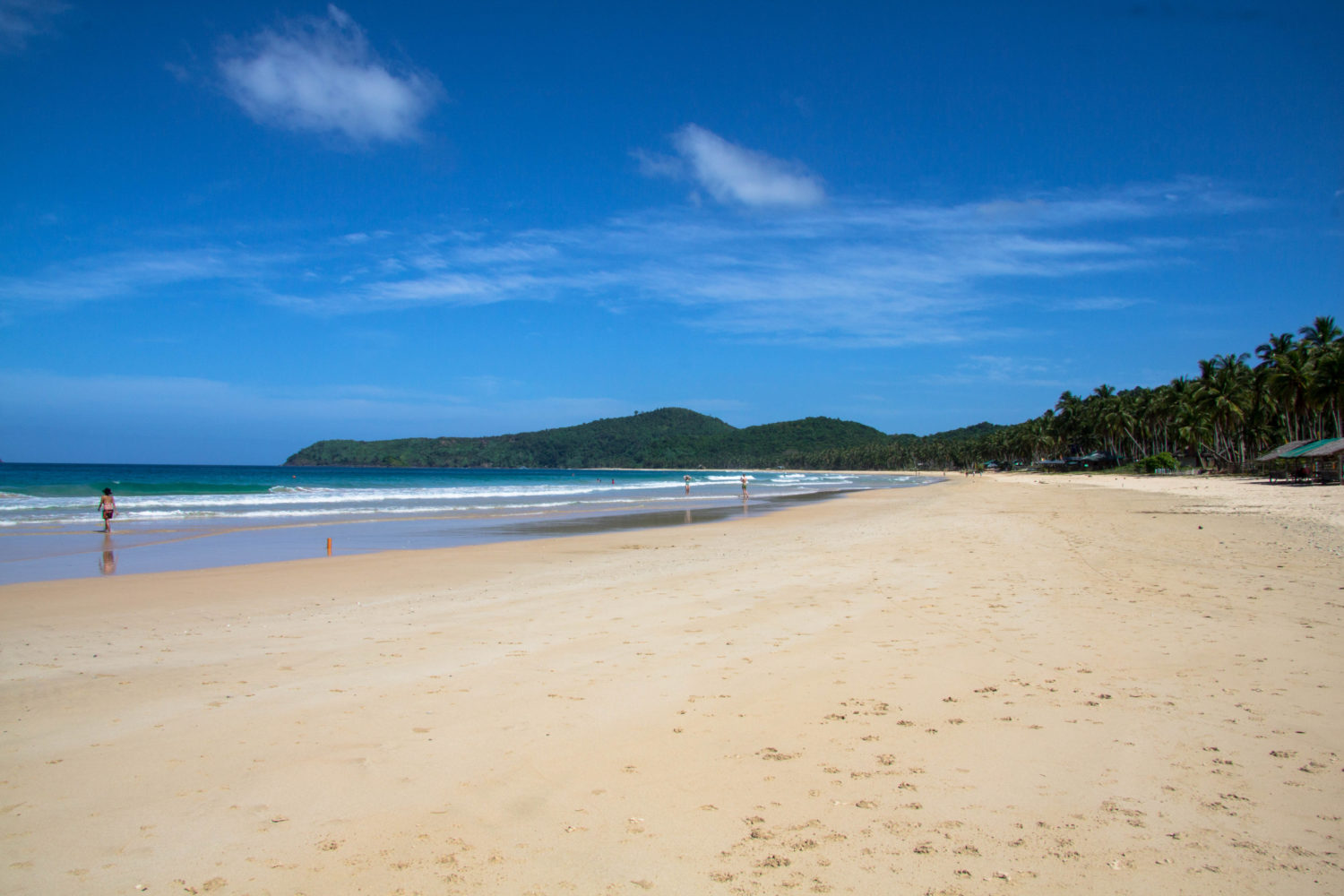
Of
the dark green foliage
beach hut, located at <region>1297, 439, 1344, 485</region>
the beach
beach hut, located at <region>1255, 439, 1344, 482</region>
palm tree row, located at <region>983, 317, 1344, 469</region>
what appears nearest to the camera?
the beach

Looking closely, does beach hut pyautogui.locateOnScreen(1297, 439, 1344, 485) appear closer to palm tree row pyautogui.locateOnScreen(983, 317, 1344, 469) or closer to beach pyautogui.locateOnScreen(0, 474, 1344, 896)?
palm tree row pyautogui.locateOnScreen(983, 317, 1344, 469)

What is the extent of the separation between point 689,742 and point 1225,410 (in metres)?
71.9

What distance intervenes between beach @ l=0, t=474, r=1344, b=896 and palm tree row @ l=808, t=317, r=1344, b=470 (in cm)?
5182

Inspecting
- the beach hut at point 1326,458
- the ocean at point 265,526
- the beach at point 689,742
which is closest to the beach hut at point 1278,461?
the beach hut at point 1326,458

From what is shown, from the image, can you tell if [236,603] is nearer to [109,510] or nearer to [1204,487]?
[109,510]

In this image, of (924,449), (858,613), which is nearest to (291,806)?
(858,613)

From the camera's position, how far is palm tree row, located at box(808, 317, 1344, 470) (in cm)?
5038

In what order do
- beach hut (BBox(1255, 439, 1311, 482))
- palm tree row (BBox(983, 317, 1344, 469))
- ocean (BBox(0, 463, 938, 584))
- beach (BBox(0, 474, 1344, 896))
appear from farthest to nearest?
1. palm tree row (BBox(983, 317, 1344, 469))
2. beach hut (BBox(1255, 439, 1311, 482))
3. ocean (BBox(0, 463, 938, 584))
4. beach (BBox(0, 474, 1344, 896))

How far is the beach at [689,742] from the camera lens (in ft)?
10.9

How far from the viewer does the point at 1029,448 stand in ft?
392

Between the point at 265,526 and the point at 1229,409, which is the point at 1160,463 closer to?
the point at 1229,409

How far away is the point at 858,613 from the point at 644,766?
4946 mm

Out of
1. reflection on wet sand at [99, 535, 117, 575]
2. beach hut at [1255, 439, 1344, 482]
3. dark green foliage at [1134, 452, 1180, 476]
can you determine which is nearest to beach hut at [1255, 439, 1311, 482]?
beach hut at [1255, 439, 1344, 482]

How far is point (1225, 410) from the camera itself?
6056 centimetres
